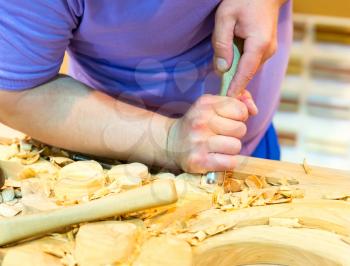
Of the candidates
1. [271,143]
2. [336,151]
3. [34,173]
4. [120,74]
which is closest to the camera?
[34,173]

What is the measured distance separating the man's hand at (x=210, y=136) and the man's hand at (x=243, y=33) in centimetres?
3

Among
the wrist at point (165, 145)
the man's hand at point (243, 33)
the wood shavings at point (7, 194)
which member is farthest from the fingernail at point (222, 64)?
the wood shavings at point (7, 194)

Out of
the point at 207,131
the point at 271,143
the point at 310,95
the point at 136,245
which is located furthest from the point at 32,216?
the point at 310,95

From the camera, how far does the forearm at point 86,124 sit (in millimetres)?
742

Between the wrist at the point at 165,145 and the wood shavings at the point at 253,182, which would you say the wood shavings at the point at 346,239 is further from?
the wrist at the point at 165,145

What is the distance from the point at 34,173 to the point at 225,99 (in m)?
0.27

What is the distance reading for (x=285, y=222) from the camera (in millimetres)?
644

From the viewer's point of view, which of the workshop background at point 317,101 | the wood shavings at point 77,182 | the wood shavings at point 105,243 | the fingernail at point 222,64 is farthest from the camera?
the workshop background at point 317,101

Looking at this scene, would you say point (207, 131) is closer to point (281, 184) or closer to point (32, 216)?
point (281, 184)

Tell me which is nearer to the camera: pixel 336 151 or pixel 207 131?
pixel 207 131

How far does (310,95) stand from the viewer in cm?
188

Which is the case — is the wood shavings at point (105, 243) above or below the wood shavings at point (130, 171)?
below

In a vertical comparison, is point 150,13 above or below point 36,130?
above

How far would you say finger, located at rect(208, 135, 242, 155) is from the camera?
28.8 inches
